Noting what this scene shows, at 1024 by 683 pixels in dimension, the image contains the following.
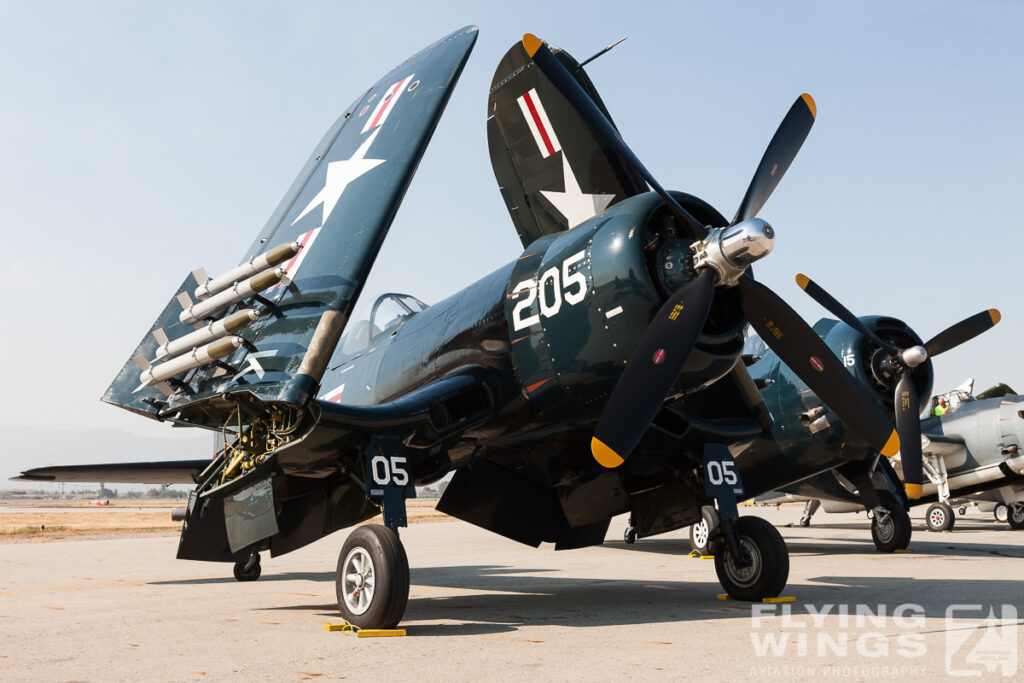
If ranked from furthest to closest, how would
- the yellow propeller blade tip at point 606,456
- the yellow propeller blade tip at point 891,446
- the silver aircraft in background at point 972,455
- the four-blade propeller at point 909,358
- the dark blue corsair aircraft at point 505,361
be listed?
the silver aircraft in background at point 972,455 → the four-blade propeller at point 909,358 → the yellow propeller blade tip at point 891,446 → the dark blue corsair aircraft at point 505,361 → the yellow propeller blade tip at point 606,456

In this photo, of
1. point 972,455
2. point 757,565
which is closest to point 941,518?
point 972,455

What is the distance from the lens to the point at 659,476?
987cm

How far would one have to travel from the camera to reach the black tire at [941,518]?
2262cm

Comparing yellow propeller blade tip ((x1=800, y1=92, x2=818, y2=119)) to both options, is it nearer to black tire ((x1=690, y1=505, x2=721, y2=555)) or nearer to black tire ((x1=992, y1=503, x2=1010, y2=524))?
black tire ((x1=690, y1=505, x2=721, y2=555))

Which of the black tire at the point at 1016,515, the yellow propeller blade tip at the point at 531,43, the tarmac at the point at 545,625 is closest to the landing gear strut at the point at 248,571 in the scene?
the tarmac at the point at 545,625

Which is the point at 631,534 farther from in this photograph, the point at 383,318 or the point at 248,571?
the point at 248,571

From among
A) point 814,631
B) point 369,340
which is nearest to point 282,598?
point 369,340

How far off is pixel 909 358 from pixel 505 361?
7131 millimetres

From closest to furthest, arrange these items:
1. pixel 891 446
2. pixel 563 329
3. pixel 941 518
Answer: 1. pixel 563 329
2. pixel 891 446
3. pixel 941 518

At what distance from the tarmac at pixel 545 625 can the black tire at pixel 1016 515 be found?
1166 cm

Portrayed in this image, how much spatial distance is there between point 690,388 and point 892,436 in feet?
7.30

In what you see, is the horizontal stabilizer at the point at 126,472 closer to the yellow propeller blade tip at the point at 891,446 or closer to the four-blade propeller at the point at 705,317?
the four-blade propeller at the point at 705,317

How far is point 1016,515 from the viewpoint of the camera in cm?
2425

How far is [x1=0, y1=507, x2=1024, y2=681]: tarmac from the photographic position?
524 centimetres
